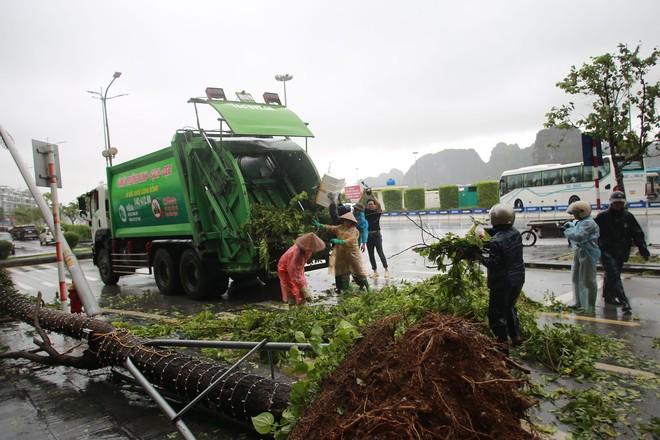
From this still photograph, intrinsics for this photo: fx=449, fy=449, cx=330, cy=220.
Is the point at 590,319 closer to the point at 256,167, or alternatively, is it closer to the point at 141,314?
the point at 256,167

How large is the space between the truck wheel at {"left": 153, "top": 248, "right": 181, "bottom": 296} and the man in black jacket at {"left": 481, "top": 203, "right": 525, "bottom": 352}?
22.4 ft

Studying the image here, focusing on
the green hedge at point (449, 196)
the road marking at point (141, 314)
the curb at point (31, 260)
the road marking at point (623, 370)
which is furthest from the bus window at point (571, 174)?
the curb at point (31, 260)

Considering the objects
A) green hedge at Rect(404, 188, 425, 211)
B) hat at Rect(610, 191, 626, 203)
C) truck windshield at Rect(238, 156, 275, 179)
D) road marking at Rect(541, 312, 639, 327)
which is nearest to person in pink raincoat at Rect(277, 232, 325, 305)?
truck windshield at Rect(238, 156, 275, 179)

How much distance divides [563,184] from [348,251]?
24823mm

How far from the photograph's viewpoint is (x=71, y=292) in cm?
670

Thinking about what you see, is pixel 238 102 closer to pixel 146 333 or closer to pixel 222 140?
pixel 222 140

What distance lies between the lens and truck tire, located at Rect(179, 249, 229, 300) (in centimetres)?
845

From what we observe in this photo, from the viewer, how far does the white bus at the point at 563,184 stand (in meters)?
25.0

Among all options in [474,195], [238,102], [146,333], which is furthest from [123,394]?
[474,195]

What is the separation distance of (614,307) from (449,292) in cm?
367

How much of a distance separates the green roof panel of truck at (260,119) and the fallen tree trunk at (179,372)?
13.2 feet

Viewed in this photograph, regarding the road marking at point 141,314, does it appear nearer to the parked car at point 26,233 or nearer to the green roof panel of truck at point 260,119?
the green roof panel of truck at point 260,119

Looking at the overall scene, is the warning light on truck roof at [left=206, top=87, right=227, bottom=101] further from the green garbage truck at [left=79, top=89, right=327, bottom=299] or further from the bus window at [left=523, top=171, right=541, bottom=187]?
the bus window at [left=523, top=171, right=541, bottom=187]

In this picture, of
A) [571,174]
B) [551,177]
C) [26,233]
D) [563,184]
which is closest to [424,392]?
[571,174]
